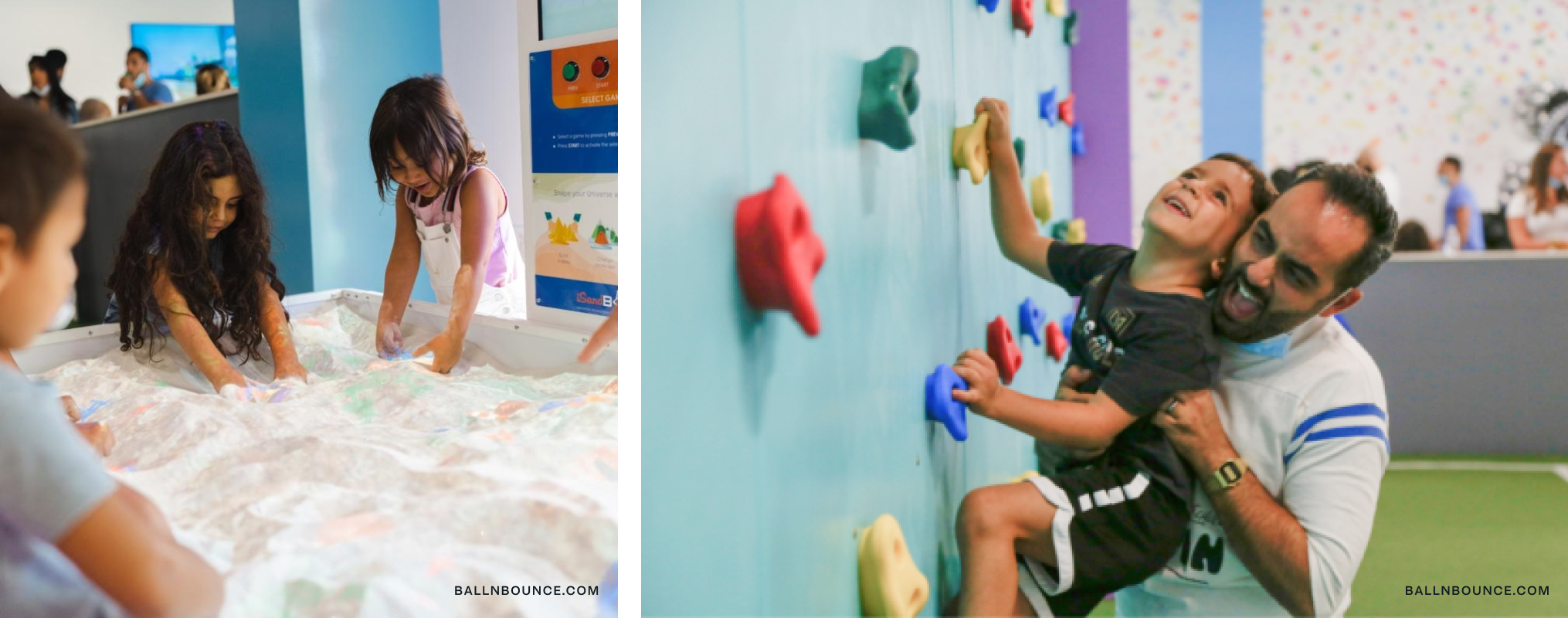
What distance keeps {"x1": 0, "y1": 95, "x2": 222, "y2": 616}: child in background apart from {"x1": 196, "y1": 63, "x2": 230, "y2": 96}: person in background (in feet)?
0.33

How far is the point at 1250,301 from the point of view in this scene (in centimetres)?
107

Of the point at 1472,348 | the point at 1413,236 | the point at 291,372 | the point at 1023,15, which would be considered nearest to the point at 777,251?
the point at 291,372

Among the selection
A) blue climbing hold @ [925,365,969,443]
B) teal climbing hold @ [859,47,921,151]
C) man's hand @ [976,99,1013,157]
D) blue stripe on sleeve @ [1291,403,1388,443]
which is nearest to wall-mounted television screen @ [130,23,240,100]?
teal climbing hold @ [859,47,921,151]

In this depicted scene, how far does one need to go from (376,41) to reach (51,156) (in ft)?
0.72

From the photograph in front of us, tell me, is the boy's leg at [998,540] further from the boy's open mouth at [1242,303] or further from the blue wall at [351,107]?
the blue wall at [351,107]

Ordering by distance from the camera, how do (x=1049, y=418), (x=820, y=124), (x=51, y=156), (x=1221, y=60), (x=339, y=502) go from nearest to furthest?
1. (x=51, y=156)
2. (x=339, y=502)
3. (x=820, y=124)
4. (x=1049, y=418)
5. (x=1221, y=60)

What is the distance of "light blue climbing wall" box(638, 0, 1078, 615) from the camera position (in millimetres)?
702

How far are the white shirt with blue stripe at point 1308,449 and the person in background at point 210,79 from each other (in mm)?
1016

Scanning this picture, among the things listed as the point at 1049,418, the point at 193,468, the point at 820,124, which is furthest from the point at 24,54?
the point at 1049,418

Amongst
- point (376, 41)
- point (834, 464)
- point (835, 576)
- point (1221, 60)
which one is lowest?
point (835, 576)

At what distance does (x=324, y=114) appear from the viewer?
690mm

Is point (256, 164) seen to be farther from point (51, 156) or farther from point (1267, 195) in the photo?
point (1267, 195)

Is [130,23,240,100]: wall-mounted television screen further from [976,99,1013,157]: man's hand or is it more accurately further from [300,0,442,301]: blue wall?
[976,99,1013,157]: man's hand

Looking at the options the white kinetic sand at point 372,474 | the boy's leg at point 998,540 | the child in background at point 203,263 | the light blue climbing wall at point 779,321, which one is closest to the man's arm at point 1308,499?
the boy's leg at point 998,540
